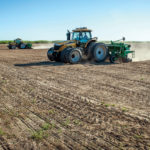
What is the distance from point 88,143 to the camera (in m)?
3.76

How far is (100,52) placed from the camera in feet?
48.0

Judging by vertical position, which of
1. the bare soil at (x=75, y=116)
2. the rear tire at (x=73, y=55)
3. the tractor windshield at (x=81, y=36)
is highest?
the tractor windshield at (x=81, y=36)

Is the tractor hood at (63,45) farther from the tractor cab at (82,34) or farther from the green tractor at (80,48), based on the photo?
the tractor cab at (82,34)

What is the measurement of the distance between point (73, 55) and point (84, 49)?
1239 mm

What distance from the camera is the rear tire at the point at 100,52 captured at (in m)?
14.2

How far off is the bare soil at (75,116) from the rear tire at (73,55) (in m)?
5.48

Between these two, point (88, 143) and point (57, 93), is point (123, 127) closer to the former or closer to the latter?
point (88, 143)

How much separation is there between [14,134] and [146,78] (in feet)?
22.2

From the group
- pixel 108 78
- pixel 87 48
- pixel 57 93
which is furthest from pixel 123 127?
pixel 87 48

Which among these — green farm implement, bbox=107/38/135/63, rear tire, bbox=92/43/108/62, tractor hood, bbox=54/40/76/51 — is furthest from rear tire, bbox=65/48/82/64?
green farm implement, bbox=107/38/135/63

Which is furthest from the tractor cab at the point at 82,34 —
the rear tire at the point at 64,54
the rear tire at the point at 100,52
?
the rear tire at the point at 64,54

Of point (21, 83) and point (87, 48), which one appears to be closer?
point (21, 83)

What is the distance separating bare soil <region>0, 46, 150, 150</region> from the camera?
382cm

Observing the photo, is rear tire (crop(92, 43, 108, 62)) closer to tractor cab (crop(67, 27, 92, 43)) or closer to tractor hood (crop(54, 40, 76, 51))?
tractor cab (crop(67, 27, 92, 43))
